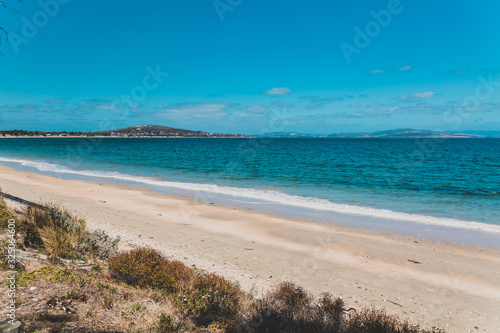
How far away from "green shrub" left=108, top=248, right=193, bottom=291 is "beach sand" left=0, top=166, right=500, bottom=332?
4.94 ft

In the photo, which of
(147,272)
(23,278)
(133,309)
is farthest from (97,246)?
(133,309)

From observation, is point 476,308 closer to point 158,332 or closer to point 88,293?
point 158,332

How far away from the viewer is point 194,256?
826 cm

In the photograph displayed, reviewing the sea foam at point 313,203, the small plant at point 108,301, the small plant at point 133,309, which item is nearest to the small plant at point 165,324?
the small plant at point 133,309

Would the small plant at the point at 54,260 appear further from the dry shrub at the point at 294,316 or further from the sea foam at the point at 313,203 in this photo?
the sea foam at the point at 313,203

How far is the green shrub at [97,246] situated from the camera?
6727mm

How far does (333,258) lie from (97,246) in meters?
6.53

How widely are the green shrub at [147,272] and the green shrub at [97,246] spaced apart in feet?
3.03

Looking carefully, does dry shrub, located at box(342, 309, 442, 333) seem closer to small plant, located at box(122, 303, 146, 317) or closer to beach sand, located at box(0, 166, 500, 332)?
beach sand, located at box(0, 166, 500, 332)

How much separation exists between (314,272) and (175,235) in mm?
5059

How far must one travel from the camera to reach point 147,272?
5.65 meters

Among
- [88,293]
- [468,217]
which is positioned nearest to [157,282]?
[88,293]

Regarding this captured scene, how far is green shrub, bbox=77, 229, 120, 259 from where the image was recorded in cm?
673

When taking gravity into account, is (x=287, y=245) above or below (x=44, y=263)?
below
